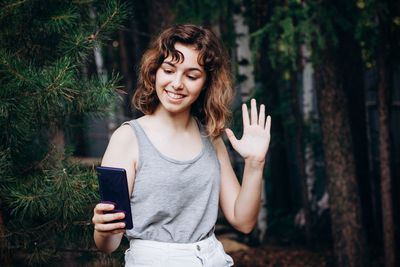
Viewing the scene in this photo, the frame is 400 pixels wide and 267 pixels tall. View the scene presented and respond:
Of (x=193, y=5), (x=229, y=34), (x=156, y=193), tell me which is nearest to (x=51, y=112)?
(x=156, y=193)

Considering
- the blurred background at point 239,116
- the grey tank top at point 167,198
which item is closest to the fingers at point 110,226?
the grey tank top at point 167,198

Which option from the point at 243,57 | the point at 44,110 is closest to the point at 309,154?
the point at 243,57

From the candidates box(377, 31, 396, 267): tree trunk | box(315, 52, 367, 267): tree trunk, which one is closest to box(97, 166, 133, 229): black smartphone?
box(315, 52, 367, 267): tree trunk

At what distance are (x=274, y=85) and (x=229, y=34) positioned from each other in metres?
1.43

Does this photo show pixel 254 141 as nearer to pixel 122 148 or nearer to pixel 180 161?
pixel 180 161

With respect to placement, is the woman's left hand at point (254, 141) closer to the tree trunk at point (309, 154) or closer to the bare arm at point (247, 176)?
the bare arm at point (247, 176)

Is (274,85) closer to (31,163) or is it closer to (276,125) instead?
(276,125)

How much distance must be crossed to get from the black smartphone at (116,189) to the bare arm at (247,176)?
66 cm

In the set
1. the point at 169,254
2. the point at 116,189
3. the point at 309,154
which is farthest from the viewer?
the point at 309,154

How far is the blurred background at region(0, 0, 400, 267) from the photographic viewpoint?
224 cm

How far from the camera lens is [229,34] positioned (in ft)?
17.2

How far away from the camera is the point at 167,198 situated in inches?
76.8

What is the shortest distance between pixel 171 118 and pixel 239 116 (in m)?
2.81

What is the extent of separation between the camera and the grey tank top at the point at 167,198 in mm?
1937
